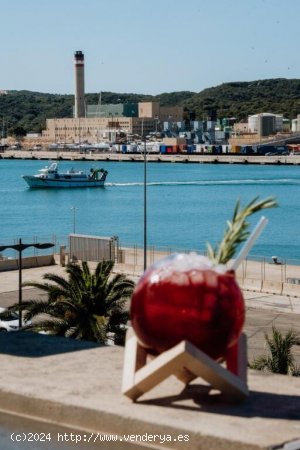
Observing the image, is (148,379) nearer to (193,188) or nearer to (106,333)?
(106,333)

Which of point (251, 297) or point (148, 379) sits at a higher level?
point (148, 379)

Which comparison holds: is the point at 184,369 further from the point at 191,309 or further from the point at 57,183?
the point at 57,183

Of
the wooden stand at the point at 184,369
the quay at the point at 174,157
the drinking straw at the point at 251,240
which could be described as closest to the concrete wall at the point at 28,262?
the wooden stand at the point at 184,369

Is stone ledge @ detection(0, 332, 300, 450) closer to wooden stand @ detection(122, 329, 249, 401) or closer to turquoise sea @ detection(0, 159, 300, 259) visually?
wooden stand @ detection(122, 329, 249, 401)

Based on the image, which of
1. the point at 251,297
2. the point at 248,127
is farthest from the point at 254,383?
the point at 248,127

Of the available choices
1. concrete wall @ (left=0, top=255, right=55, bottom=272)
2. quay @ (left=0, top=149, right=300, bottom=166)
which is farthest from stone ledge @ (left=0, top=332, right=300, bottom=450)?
quay @ (left=0, top=149, right=300, bottom=166)

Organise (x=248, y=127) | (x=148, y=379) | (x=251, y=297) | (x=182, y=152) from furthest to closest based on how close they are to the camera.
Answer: (x=248, y=127) < (x=182, y=152) < (x=251, y=297) < (x=148, y=379)

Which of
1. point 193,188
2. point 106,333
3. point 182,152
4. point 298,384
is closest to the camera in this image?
point 298,384

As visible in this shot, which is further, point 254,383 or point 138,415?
point 254,383
